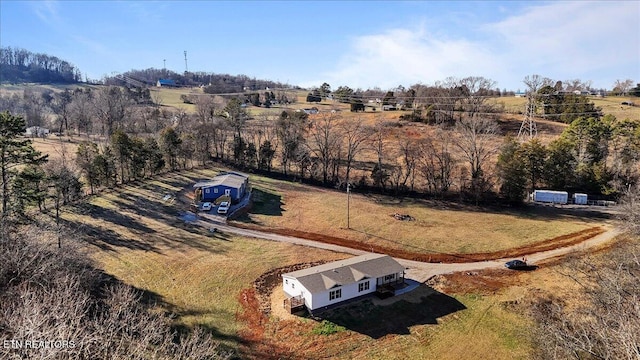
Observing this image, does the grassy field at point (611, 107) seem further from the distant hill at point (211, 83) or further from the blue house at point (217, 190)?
the distant hill at point (211, 83)

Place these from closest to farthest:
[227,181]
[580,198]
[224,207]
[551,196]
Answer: [224,207]
[227,181]
[580,198]
[551,196]

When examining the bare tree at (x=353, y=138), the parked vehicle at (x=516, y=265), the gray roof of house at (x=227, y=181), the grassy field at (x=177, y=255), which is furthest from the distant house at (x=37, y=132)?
→ the parked vehicle at (x=516, y=265)

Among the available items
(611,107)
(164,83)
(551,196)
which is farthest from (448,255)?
(164,83)

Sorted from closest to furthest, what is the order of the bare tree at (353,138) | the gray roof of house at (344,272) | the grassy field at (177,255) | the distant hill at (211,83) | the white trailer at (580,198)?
the grassy field at (177,255), the gray roof of house at (344,272), the white trailer at (580,198), the bare tree at (353,138), the distant hill at (211,83)

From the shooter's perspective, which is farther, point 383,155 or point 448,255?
point 383,155

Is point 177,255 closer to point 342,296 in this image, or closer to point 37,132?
point 342,296

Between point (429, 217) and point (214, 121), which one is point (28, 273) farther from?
point (214, 121)
